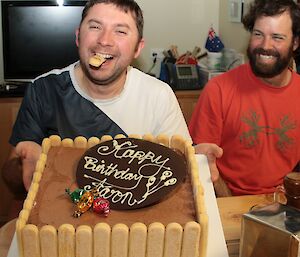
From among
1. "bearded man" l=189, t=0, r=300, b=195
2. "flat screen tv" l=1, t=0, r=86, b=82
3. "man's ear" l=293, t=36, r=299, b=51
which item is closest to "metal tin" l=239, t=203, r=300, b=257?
"bearded man" l=189, t=0, r=300, b=195

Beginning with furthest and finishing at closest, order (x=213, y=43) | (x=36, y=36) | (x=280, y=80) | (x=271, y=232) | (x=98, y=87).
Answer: (x=213, y=43) → (x=36, y=36) → (x=280, y=80) → (x=98, y=87) → (x=271, y=232)

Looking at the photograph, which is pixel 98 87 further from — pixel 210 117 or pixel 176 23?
pixel 176 23

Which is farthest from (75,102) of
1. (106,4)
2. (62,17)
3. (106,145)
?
(62,17)

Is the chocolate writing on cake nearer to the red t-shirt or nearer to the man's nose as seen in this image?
the man's nose

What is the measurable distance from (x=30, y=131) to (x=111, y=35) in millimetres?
392

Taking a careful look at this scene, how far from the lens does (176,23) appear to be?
136 inches

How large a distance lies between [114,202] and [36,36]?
250cm

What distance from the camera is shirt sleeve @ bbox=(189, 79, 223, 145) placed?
192cm

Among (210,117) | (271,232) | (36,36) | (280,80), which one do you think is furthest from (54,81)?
(36,36)

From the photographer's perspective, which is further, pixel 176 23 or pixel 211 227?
pixel 176 23

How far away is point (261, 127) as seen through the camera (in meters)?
1.88

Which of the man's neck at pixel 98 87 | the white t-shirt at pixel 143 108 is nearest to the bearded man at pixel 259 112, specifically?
the white t-shirt at pixel 143 108

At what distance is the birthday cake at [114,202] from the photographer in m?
0.74

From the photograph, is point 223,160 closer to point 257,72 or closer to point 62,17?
point 257,72
